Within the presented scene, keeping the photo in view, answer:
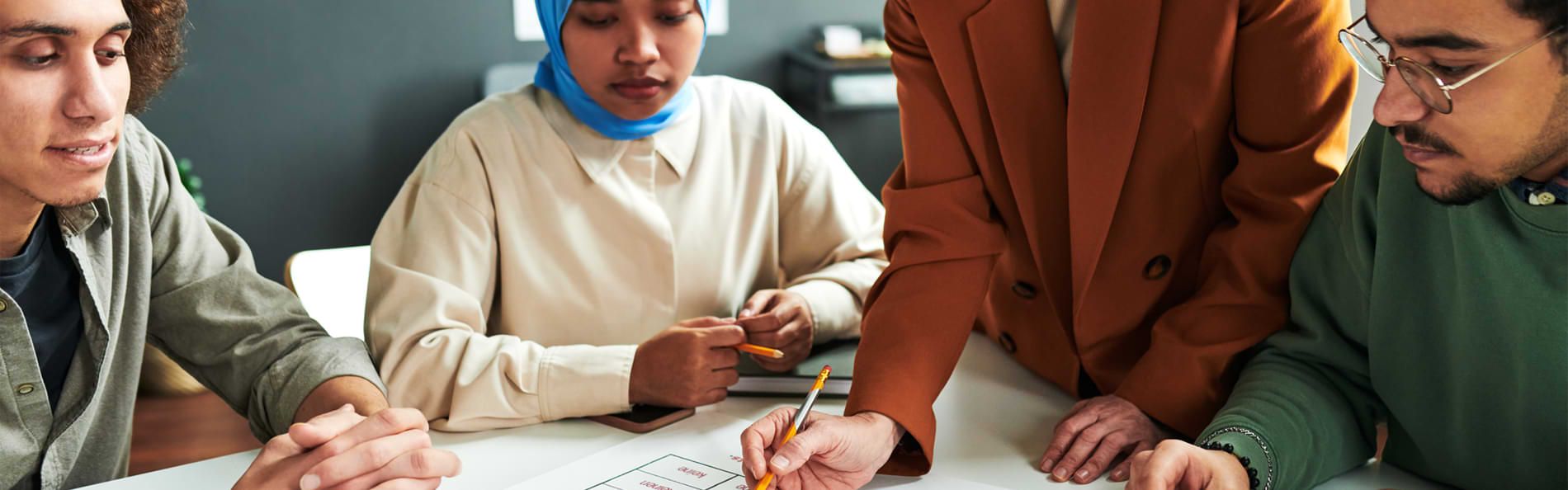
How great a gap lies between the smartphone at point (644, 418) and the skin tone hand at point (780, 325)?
0.16 meters

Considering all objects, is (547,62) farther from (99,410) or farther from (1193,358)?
(1193,358)

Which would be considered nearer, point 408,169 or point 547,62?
point 547,62

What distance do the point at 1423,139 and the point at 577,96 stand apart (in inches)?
39.1

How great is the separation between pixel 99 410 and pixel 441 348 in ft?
1.24

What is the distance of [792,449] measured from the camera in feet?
3.62

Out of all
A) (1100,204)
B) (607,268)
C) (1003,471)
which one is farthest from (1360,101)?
(607,268)

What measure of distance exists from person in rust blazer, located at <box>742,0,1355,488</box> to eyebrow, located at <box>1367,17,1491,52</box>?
223 mm

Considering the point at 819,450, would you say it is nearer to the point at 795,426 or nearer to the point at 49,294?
the point at 795,426

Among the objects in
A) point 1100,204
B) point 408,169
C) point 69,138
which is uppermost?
point 69,138

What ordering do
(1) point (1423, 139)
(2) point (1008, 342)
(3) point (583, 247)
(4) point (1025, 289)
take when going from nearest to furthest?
(1) point (1423, 139) → (4) point (1025, 289) → (2) point (1008, 342) → (3) point (583, 247)

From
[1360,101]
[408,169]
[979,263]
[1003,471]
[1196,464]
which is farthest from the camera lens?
[408,169]

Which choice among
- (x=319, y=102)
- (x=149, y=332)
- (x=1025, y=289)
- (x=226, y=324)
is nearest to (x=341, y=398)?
(x=226, y=324)

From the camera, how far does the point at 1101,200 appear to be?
1.32 m

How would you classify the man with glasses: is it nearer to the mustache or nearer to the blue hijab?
the mustache
